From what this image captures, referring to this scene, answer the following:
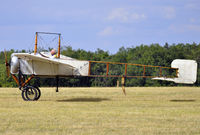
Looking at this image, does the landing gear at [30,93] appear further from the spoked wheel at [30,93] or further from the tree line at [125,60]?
the tree line at [125,60]

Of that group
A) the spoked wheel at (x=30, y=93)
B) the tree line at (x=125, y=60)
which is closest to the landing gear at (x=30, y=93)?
the spoked wheel at (x=30, y=93)

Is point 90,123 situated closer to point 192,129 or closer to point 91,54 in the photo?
point 192,129

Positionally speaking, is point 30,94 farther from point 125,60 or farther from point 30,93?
point 125,60

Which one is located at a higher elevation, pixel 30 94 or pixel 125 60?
pixel 125 60

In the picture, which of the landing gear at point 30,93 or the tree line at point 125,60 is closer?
the landing gear at point 30,93

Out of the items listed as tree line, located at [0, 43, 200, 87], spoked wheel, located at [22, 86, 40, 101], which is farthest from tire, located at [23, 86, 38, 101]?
tree line, located at [0, 43, 200, 87]

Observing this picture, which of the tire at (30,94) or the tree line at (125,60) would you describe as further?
the tree line at (125,60)

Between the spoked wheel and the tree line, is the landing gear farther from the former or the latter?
the tree line

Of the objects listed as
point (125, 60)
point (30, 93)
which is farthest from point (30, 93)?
point (125, 60)

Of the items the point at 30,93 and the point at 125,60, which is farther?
the point at 125,60

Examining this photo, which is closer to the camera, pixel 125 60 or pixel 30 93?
pixel 30 93

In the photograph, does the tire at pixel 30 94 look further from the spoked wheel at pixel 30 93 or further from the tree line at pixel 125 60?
the tree line at pixel 125 60

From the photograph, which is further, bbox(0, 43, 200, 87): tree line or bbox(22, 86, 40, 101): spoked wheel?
bbox(0, 43, 200, 87): tree line

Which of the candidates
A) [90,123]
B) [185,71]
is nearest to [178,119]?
[90,123]
